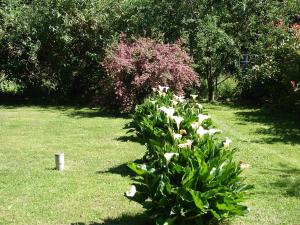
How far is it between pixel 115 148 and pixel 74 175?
2.14 meters

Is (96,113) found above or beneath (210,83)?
beneath

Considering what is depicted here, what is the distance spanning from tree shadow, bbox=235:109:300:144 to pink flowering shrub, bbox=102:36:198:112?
220cm

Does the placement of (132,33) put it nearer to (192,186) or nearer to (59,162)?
(59,162)

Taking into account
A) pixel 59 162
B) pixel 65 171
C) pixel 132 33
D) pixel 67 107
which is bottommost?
pixel 65 171

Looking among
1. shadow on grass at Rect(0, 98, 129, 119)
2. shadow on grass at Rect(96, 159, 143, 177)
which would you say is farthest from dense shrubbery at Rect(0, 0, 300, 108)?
shadow on grass at Rect(96, 159, 143, 177)

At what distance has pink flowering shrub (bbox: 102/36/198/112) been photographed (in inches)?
536

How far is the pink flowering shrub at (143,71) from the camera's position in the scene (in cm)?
1362

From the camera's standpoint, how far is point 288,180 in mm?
7254

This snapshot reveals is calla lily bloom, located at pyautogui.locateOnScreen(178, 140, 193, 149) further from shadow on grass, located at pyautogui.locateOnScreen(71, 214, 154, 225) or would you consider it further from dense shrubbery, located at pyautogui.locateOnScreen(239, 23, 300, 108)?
dense shrubbery, located at pyautogui.locateOnScreen(239, 23, 300, 108)

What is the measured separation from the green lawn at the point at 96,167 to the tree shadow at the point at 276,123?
0.07 ft

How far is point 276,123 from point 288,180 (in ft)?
17.6

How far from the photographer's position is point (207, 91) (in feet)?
59.4

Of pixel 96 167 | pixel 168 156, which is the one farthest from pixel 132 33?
pixel 168 156

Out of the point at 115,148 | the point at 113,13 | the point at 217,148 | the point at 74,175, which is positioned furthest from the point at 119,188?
the point at 113,13
